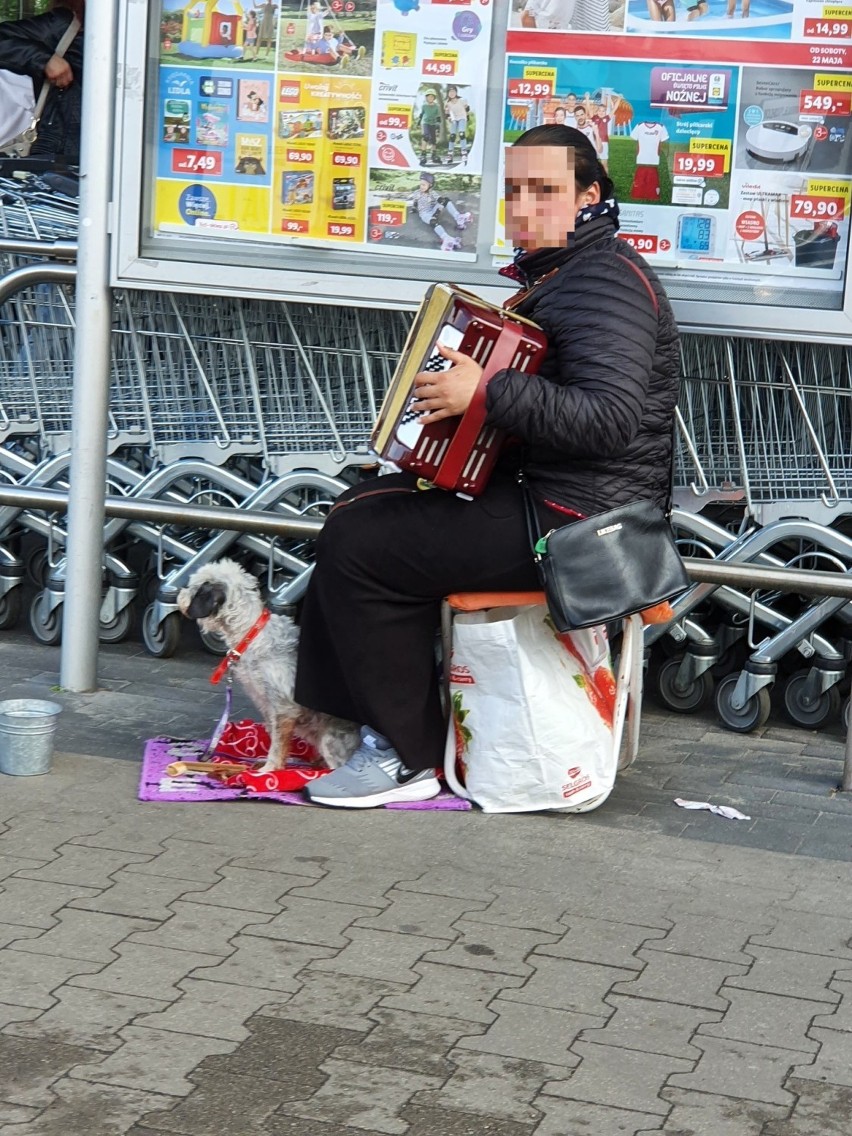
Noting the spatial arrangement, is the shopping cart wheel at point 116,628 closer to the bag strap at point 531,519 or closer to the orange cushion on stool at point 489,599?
the orange cushion on stool at point 489,599

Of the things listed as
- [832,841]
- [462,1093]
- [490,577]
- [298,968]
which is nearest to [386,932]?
[298,968]

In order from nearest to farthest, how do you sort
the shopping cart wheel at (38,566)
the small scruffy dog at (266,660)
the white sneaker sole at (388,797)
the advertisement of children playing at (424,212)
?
the white sneaker sole at (388,797)
the small scruffy dog at (266,660)
the advertisement of children playing at (424,212)
the shopping cart wheel at (38,566)

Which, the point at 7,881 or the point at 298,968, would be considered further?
the point at 7,881

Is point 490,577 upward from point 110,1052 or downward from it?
upward

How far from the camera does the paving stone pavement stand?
9.70ft

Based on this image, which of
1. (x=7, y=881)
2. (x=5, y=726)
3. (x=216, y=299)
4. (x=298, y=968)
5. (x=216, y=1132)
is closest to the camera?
(x=216, y=1132)

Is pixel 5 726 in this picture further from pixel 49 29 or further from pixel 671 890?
pixel 49 29

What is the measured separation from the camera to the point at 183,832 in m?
4.26

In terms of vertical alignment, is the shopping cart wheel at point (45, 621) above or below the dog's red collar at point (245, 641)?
below

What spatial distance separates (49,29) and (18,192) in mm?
1333

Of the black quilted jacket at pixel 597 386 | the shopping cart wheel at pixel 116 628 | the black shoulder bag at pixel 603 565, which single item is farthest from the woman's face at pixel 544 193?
the shopping cart wheel at pixel 116 628

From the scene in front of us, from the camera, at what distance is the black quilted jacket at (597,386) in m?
4.10

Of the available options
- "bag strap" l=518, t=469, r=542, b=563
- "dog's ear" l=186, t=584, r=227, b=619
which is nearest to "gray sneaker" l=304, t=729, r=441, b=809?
"dog's ear" l=186, t=584, r=227, b=619

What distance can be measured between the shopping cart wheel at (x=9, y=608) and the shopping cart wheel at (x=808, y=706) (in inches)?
116
